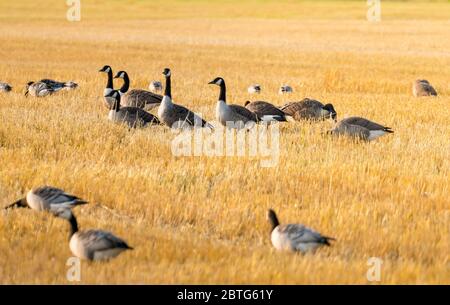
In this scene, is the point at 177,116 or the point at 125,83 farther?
the point at 125,83

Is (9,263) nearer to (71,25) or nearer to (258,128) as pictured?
(258,128)

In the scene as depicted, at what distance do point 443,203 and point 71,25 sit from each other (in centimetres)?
8422

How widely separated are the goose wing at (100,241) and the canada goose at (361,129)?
9.69 m

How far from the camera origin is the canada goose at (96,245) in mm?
7980

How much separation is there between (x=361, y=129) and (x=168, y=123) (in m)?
4.43

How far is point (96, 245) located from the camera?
26.2 ft

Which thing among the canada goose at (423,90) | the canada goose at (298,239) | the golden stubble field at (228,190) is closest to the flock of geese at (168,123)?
the canada goose at (298,239)

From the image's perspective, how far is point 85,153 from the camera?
48.7 ft

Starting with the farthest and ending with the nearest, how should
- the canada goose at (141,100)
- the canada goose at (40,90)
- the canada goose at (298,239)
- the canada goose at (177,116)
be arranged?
the canada goose at (40,90), the canada goose at (141,100), the canada goose at (177,116), the canada goose at (298,239)

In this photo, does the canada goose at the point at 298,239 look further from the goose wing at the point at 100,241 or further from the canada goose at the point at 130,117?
the canada goose at the point at 130,117

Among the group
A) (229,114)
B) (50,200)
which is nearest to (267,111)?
(229,114)

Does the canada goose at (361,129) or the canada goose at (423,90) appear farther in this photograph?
the canada goose at (423,90)

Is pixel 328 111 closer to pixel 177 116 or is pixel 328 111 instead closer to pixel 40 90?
pixel 177 116

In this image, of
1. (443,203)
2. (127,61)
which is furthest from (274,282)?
(127,61)
